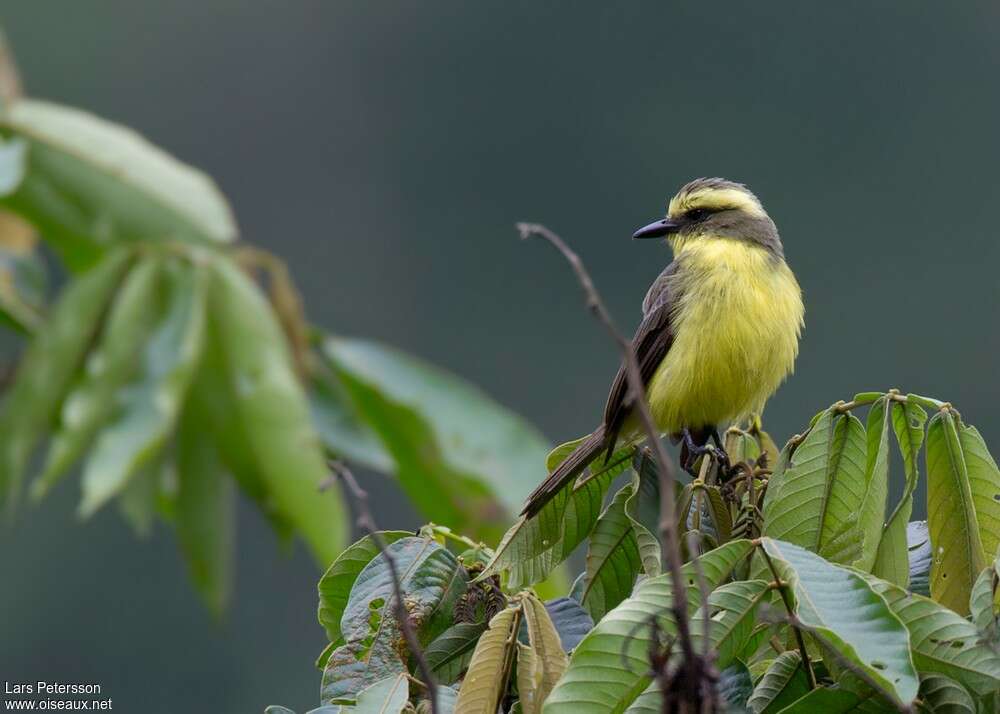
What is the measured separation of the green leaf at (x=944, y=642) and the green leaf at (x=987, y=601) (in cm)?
2

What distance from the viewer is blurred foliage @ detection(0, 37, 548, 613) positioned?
3.56 meters

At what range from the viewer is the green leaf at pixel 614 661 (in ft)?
6.15

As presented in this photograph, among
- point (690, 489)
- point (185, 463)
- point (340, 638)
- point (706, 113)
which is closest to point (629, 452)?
point (690, 489)

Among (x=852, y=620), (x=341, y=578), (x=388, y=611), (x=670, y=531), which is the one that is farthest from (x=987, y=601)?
(x=341, y=578)

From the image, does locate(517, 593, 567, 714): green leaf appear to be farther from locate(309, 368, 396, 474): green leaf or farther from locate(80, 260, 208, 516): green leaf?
locate(309, 368, 396, 474): green leaf

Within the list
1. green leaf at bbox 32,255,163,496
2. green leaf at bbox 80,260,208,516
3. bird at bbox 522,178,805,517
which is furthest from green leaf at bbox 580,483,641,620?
green leaf at bbox 32,255,163,496

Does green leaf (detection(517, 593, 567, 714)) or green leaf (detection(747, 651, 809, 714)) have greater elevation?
green leaf (detection(517, 593, 567, 714))

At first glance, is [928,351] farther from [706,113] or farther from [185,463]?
[185,463]

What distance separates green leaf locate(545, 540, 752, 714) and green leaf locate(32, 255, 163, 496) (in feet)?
6.00

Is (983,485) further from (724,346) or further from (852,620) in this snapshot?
(724,346)

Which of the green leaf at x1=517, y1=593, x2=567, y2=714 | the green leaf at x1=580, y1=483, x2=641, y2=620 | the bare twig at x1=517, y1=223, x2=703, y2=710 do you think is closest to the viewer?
the bare twig at x1=517, y1=223, x2=703, y2=710

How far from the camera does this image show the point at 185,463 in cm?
382

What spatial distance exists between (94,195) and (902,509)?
7.94ft

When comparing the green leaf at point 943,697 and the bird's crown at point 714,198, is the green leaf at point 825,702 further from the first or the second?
the bird's crown at point 714,198
